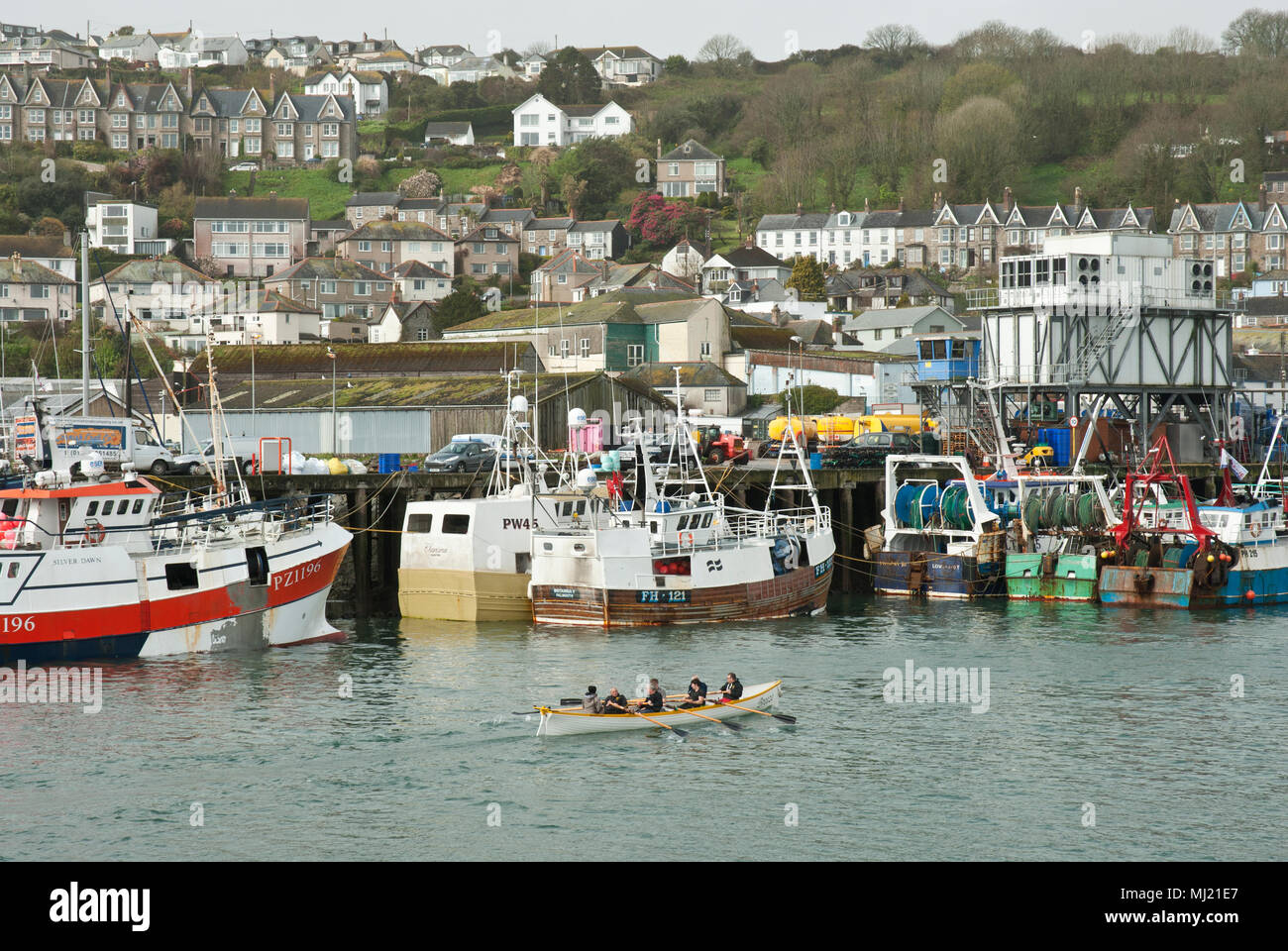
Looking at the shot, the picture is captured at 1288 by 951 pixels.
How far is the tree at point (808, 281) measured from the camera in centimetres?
14112

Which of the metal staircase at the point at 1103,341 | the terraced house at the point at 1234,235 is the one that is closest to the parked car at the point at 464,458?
the metal staircase at the point at 1103,341

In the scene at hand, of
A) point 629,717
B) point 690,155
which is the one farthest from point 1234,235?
point 629,717

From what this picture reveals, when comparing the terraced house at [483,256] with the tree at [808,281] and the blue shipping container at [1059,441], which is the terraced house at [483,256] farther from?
the blue shipping container at [1059,441]

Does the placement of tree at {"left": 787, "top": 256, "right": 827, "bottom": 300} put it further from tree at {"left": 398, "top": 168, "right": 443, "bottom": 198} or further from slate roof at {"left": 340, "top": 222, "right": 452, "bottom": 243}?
tree at {"left": 398, "top": 168, "right": 443, "bottom": 198}

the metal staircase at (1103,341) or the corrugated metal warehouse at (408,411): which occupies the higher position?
the metal staircase at (1103,341)

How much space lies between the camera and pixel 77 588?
40.5 meters

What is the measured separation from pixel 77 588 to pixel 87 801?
13.0 meters

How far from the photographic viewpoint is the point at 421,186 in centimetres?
17712

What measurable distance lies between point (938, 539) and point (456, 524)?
66.3 ft

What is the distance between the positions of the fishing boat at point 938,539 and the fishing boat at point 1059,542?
79 cm

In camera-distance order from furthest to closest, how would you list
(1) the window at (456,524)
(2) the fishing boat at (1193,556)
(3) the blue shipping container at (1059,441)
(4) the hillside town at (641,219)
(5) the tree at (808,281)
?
(5) the tree at (808,281) < (4) the hillside town at (641,219) < (3) the blue shipping container at (1059,441) < (2) the fishing boat at (1193,556) < (1) the window at (456,524)
